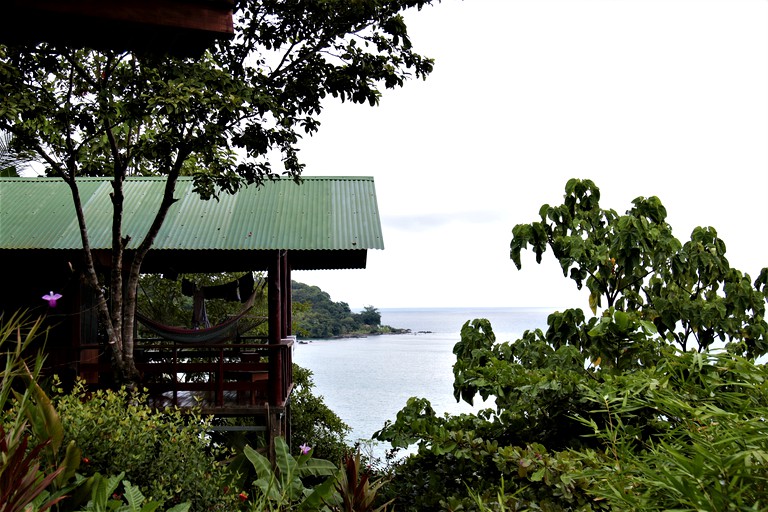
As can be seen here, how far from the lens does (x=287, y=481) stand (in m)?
4.21

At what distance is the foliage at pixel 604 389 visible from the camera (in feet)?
5.36

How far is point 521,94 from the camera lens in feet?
24.6

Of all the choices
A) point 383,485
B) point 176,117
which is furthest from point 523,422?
point 176,117

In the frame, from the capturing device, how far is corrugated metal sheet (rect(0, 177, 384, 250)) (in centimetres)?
785

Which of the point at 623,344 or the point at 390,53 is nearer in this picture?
Result: the point at 623,344

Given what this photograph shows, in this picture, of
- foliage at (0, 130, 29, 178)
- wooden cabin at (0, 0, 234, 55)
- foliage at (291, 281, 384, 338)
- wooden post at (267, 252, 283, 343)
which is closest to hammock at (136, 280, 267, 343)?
wooden post at (267, 252, 283, 343)

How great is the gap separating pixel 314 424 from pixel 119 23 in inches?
401

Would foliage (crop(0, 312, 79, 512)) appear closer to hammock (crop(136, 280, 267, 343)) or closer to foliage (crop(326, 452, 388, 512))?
foliage (crop(326, 452, 388, 512))

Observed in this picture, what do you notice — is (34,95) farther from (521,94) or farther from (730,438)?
(730,438)

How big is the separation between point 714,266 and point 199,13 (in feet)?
16.5

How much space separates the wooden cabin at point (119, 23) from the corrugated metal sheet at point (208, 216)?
18.7 feet

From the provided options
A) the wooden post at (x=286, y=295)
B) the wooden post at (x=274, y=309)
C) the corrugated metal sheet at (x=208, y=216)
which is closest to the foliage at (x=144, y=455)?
the wooden post at (x=274, y=309)

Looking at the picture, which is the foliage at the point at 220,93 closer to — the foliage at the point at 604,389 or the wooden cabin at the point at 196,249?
the wooden cabin at the point at 196,249

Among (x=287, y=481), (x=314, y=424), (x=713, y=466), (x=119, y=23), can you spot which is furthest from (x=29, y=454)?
(x=314, y=424)
